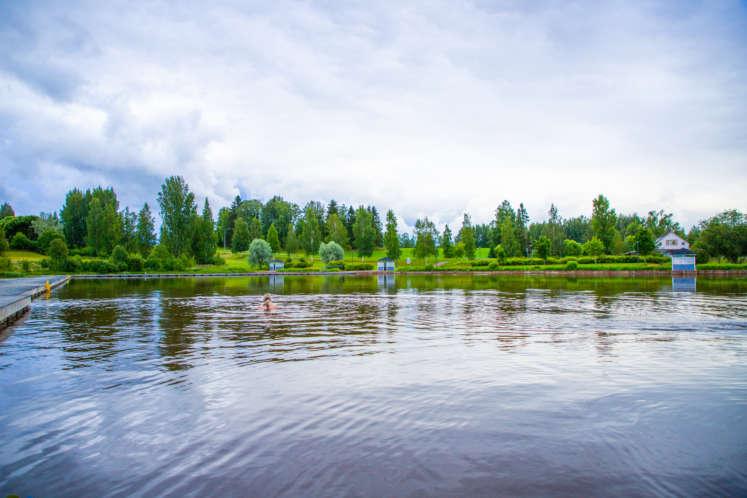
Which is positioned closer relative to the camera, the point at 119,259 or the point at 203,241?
the point at 119,259

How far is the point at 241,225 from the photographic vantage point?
149 meters

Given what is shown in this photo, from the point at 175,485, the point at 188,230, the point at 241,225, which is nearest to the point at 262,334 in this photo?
the point at 175,485

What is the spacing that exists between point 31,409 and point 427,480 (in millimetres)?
8494

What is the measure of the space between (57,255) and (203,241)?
3063 cm

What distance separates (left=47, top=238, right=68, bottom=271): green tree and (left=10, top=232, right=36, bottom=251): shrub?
34.4 metres

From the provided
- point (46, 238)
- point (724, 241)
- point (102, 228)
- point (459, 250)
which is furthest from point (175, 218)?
point (724, 241)

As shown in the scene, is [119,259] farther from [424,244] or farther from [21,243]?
[424,244]

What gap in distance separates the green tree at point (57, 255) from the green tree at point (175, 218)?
20.3 meters

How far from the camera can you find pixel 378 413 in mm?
8953

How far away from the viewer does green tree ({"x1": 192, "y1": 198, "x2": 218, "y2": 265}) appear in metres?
113

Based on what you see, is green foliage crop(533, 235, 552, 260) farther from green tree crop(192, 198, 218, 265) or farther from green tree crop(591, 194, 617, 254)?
green tree crop(192, 198, 218, 265)

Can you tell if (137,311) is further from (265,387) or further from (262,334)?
(265,387)

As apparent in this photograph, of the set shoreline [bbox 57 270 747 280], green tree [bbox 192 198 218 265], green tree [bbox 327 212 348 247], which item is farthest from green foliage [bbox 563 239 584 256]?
green tree [bbox 192 198 218 265]

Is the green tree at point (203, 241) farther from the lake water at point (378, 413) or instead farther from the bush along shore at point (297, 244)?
the lake water at point (378, 413)
